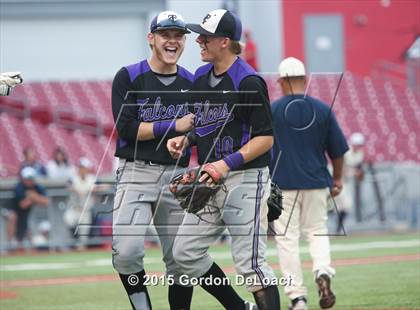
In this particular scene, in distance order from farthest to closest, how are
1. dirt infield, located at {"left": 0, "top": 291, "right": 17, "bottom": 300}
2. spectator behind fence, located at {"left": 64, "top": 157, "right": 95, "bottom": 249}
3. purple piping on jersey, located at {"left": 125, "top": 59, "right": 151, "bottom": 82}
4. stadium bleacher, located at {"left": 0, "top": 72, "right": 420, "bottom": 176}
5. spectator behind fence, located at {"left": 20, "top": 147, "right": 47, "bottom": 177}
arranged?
A: 1. stadium bleacher, located at {"left": 0, "top": 72, "right": 420, "bottom": 176}
2. spectator behind fence, located at {"left": 20, "top": 147, "right": 47, "bottom": 177}
3. spectator behind fence, located at {"left": 64, "top": 157, "right": 95, "bottom": 249}
4. dirt infield, located at {"left": 0, "top": 291, "right": 17, "bottom": 300}
5. purple piping on jersey, located at {"left": 125, "top": 59, "right": 151, "bottom": 82}

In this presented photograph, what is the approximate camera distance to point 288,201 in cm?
853

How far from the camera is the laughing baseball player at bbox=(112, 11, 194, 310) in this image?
271 inches

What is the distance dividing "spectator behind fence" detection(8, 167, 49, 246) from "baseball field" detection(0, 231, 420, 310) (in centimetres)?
51

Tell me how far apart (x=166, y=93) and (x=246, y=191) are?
1091mm

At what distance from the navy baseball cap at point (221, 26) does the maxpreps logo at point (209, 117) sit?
0.46 meters

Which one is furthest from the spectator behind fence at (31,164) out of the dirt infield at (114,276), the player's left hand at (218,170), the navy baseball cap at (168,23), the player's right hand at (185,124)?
the player's left hand at (218,170)

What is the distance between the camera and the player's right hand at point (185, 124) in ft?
22.2

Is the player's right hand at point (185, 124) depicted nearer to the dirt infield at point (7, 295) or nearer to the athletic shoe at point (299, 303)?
the athletic shoe at point (299, 303)

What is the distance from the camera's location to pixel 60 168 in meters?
18.5

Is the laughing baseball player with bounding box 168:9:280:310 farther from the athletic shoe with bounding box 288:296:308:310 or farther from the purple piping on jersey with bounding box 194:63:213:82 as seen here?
the athletic shoe with bounding box 288:296:308:310

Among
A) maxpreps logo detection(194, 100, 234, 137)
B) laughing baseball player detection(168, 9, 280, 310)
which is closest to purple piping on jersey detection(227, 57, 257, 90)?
laughing baseball player detection(168, 9, 280, 310)

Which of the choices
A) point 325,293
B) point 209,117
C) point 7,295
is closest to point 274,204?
point 209,117

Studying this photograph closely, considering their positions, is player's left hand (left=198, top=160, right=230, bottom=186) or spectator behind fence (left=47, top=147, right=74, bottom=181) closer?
player's left hand (left=198, top=160, right=230, bottom=186)

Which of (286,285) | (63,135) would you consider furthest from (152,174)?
(63,135)
